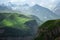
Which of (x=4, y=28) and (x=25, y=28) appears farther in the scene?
(x=25, y=28)

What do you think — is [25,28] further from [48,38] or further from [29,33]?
[48,38]

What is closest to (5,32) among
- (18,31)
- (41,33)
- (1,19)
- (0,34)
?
(0,34)

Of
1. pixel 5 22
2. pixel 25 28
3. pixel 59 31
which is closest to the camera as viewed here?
pixel 59 31

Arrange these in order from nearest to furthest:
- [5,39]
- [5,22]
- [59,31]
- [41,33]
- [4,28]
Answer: [59,31] < [41,33] < [5,39] < [4,28] < [5,22]

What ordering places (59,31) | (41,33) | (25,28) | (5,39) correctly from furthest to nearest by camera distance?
(25,28) → (5,39) → (41,33) → (59,31)

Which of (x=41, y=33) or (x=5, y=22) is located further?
(x=5, y=22)

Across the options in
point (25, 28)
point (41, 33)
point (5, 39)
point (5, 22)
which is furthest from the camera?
point (5, 22)

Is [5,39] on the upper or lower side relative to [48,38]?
lower

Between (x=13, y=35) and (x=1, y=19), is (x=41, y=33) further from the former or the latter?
(x=1, y=19)

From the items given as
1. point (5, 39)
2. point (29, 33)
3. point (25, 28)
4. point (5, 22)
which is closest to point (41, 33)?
point (5, 39)
